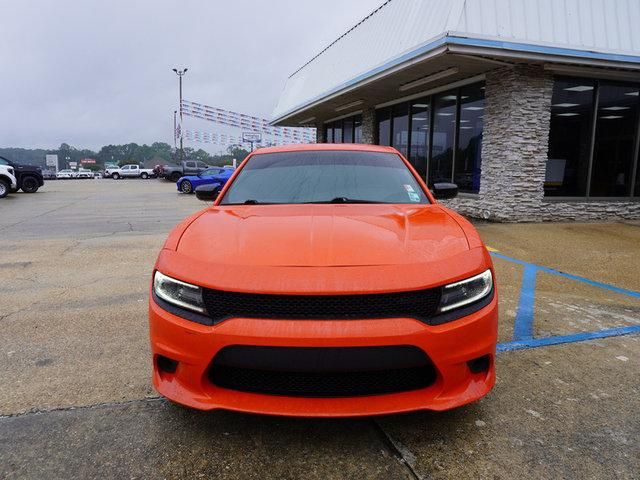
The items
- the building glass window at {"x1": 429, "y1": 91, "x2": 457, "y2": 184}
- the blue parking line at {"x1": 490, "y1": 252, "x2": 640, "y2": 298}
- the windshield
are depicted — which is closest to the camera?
the windshield

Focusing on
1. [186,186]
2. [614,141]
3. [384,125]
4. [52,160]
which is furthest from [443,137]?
[52,160]

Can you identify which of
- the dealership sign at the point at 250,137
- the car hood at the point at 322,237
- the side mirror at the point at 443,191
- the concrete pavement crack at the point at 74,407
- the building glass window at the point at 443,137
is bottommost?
the concrete pavement crack at the point at 74,407

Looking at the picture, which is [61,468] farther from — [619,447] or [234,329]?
[619,447]

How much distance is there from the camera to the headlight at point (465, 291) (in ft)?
6.85

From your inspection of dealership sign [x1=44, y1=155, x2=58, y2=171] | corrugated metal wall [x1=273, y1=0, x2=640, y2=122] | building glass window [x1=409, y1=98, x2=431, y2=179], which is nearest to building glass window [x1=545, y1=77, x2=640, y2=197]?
corrugated metal wall [x1=273, y1=0, x2=640, y2=122]

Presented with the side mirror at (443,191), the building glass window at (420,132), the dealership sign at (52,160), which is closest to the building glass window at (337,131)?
the building glass window at (420,132)

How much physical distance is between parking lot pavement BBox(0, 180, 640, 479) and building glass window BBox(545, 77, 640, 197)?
234 inches

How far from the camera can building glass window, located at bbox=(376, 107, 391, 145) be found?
15.0m

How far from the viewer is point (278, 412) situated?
1966mm

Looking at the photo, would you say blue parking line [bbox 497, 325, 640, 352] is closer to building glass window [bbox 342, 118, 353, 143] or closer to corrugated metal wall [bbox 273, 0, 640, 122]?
corrugated metal wall [bbox 273, 0, 640, 122]

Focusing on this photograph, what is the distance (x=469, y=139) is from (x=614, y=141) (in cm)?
315

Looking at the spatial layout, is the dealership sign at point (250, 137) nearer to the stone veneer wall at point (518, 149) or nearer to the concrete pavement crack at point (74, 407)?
the stone veneer wall at point (518, 149)

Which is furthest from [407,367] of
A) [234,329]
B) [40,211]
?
[40,211]

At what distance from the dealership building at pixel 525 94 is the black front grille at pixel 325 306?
7287mm
